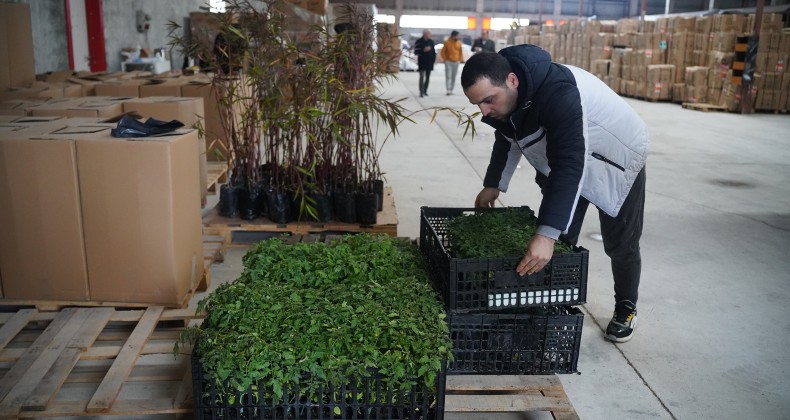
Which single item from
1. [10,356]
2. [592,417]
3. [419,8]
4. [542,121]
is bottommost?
[592,417]

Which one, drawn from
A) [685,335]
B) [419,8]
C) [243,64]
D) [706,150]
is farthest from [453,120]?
[419,8]

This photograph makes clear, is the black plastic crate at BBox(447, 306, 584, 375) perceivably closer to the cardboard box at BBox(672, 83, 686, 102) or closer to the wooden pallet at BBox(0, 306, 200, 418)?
the wooden pallet at BBox(0, 306, 200, 418)

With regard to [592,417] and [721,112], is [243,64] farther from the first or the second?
[721,112]

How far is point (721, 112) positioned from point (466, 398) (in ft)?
37.3

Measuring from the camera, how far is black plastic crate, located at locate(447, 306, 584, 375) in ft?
6.83

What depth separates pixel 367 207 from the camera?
3826 mm

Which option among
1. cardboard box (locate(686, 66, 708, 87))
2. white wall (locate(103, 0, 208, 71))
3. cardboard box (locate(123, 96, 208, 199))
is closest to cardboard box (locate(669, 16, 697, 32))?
cardboard box (locate(686, 66, 708, 87))

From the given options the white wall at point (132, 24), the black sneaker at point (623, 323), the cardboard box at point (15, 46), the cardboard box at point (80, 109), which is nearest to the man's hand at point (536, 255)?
the black sneaker at point (623, 323)

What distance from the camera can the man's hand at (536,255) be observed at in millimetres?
1981

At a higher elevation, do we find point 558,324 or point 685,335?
point 558,324

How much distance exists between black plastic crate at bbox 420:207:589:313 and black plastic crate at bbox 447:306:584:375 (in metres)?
0.05

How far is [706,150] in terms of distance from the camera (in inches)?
313

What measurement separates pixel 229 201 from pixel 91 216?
1.33 meters

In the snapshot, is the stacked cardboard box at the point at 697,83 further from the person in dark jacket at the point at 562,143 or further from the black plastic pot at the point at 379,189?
the person in dark jacket at the point at 562,143
